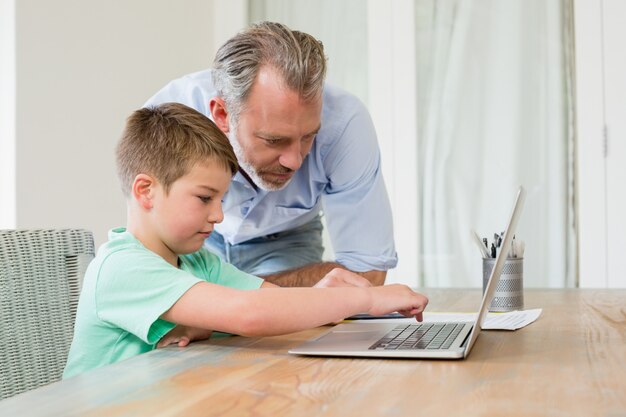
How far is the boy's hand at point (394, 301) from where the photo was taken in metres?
1.21

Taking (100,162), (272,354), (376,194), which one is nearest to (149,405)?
(272,354)

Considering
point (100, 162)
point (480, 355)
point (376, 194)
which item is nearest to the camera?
point (480, 355)

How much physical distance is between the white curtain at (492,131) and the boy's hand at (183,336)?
236 cm

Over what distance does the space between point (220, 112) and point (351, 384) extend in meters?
1.04

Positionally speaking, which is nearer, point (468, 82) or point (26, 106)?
point (26, 106)

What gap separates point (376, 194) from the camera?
2047mm

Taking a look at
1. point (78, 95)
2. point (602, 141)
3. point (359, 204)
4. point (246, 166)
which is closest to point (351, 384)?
point (246, 166)

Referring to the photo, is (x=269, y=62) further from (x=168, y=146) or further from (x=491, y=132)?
(x=491, y=132)

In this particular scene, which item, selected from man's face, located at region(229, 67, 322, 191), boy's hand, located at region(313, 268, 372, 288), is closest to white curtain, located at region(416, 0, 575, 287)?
man's face, located at region(229, 67, 322, 191)

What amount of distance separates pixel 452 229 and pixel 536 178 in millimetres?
420

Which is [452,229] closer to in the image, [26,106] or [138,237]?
[26,106]

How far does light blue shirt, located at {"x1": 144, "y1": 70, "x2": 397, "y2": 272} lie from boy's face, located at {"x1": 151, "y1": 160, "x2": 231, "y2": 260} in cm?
54

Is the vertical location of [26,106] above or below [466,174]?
above

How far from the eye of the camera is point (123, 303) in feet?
3.80
